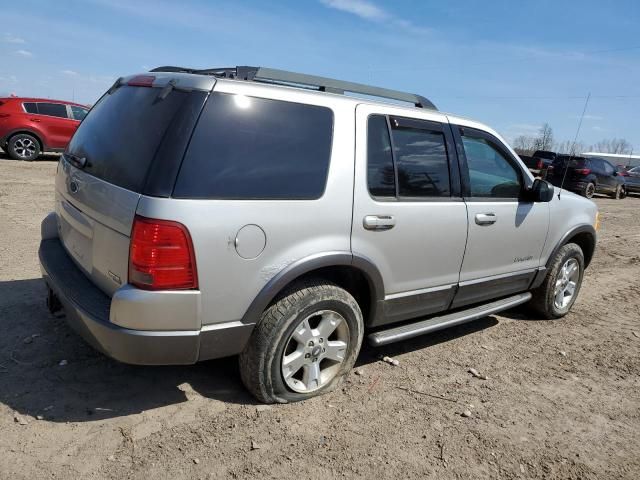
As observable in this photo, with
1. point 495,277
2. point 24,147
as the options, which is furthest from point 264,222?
point 24,147

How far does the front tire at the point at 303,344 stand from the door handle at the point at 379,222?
44 cm

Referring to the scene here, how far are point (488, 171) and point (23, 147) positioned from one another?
13.0 m

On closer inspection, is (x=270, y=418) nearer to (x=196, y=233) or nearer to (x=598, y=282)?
(x=196, y=233)

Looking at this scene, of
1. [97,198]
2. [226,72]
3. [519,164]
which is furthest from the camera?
[519,164]

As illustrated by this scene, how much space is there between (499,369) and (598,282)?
358cm

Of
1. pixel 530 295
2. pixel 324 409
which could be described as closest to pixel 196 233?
pixel 324 409

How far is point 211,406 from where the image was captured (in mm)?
3102

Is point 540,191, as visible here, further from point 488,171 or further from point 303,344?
point 303,344

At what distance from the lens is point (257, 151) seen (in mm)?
2787

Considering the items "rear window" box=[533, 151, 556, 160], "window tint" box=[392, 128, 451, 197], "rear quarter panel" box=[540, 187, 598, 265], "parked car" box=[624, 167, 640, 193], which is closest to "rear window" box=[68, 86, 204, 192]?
"window tint" box=[392, 128, 451, 197]

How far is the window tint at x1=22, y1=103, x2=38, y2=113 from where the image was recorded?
13031 millimetres

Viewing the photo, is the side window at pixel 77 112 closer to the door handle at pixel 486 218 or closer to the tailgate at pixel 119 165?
the tailgate at pixel 119 165

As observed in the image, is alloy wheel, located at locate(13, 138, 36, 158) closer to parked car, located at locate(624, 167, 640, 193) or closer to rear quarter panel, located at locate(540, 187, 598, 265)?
rear quarter panel, located at locate(540, 187, 598, 265)

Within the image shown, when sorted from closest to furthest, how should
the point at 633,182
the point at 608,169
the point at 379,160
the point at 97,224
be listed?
the point at 97,224 < the point at 379,160 < the point at 608,169 < the point at 633,182
